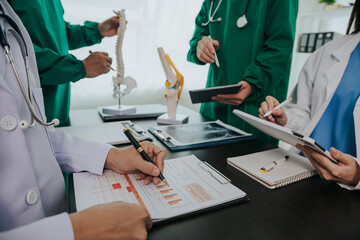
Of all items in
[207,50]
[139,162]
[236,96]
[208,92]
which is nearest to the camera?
[139,162]

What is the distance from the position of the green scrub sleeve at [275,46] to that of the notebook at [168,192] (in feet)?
2.33

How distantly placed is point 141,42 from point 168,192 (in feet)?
6.01

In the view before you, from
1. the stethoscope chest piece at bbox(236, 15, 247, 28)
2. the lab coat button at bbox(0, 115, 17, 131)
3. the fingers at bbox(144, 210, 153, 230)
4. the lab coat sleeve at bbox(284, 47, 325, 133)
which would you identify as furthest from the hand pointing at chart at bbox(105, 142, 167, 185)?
the stethoscope chest piece at bbox(236, 15, 247, 28)

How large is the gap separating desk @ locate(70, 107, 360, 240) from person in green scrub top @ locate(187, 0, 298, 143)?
0.62 m

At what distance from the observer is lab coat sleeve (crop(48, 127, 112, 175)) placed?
2.14 ft

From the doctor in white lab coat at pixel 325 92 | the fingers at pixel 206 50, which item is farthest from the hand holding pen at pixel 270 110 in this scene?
the fingers at pixel 206 50

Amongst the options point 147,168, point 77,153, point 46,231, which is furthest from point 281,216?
point 77,153

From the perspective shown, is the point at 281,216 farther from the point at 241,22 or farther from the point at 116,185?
the point at 241,22

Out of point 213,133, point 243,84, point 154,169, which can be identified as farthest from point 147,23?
point 154,169

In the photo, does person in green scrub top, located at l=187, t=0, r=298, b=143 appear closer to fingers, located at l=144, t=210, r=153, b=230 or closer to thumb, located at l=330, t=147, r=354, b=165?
thumb, located at l=330, t=147, r=354, b=165

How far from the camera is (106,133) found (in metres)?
1.00

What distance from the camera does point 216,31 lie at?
146 cm

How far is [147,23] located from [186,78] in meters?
0.72

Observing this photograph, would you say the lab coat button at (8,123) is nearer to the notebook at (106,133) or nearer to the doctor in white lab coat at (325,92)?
the notebook at (106,133)
